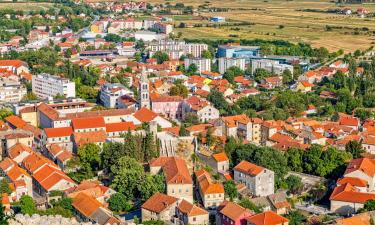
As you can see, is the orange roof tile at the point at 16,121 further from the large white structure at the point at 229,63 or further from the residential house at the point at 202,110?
the large white structure at the point at 229,63

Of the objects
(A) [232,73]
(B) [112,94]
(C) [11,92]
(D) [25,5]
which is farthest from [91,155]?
(D) [25,5]

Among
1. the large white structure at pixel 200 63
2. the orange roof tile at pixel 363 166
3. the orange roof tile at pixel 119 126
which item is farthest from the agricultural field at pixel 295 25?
the orange roof tile at pixel 363 166

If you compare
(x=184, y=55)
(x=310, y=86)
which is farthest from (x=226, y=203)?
(x=184, y=55)

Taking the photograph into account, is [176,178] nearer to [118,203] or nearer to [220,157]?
[118,203]

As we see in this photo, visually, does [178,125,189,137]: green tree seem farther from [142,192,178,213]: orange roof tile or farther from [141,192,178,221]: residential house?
[141,192,178,221]: residential house

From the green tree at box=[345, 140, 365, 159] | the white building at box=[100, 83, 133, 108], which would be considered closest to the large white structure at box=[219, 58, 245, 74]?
the white building at box=[100, 83, 133, 108]

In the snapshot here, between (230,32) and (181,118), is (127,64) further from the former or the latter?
(230,32)
